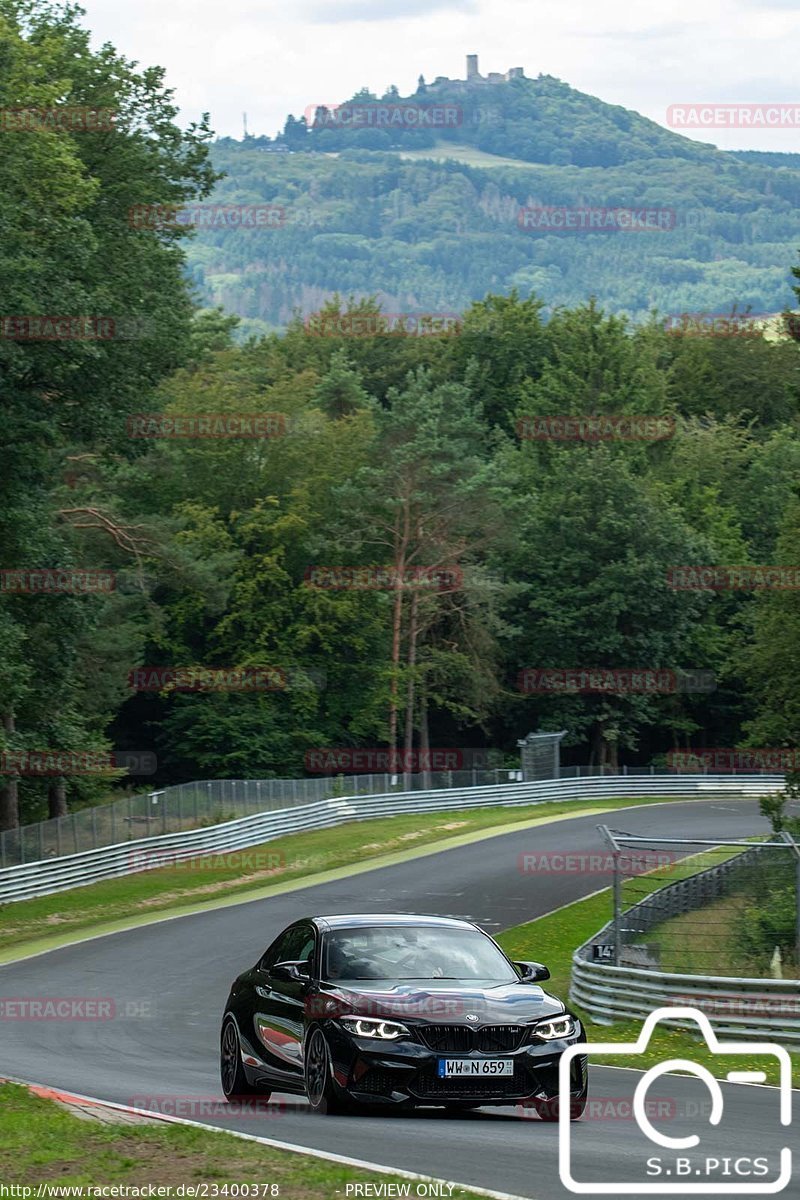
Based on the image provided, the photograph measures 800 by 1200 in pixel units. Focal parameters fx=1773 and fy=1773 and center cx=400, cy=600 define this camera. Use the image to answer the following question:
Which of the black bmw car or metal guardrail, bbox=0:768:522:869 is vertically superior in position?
the black bmw car

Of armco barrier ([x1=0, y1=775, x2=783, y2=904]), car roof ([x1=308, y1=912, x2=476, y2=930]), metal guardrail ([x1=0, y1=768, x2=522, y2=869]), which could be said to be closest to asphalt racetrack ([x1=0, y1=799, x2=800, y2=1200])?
car roof ([x1=308, y1=912, x2=476, y2=930])

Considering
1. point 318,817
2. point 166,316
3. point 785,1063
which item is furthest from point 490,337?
point 785,1063

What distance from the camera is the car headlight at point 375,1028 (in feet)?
38.3

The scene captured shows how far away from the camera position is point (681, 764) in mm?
78000

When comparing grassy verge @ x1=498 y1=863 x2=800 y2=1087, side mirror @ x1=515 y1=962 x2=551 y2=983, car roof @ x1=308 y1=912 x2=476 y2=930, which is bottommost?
grassy verge @ x1=498 y1=863 x2=800 y2=1087

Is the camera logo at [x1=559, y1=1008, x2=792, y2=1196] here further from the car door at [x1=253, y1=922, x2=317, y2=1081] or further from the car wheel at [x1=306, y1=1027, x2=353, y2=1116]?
the car door at [x1=253, y1=922, x2=317, y2=1081]

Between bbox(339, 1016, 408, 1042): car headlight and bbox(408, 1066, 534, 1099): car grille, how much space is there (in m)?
0.29

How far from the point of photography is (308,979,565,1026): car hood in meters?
11.8

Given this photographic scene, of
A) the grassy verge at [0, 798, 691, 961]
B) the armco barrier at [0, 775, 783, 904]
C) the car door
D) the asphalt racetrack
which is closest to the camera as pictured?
the asphalt racetrack

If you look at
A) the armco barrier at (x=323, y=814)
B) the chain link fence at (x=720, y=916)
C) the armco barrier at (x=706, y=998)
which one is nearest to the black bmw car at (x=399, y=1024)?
the chain link fence at (x=720, y=916)

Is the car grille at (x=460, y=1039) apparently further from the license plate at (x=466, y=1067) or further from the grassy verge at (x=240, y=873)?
the grassy verge at (x=240, y=873)

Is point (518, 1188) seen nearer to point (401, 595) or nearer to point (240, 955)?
point (240, 955)

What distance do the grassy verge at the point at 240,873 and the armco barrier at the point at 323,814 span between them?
39 cm

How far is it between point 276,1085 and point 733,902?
294 inches
